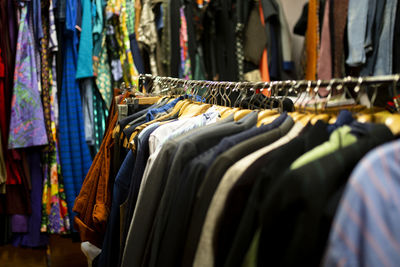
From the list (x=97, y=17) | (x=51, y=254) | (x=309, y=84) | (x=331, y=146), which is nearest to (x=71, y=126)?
(x=97, y=17)

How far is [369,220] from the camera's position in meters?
0.31

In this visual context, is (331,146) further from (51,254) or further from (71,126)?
(51,254)

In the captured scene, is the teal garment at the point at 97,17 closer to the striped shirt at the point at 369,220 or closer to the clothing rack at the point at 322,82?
the clothing rack at the point at 322,82

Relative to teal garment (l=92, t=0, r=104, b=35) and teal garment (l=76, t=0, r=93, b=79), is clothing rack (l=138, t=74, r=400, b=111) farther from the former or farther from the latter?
teal garment (l=92, t=0, r=104, b=35)

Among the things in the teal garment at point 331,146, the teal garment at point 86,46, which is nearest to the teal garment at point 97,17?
the teal garment at point 86,46

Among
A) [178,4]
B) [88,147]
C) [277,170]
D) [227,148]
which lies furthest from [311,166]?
[178,4]

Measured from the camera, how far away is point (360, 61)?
1486 millimetres

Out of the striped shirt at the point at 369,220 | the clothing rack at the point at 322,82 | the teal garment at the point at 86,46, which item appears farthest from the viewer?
the teal garment at the point at 86,46

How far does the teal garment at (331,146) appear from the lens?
400mm

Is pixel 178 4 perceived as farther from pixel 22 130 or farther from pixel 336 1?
Answer: pixel 22 130

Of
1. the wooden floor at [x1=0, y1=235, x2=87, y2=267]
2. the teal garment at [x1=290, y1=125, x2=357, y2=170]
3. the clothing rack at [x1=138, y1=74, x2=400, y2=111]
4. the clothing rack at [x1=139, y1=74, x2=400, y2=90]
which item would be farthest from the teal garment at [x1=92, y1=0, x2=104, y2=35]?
the teal garment at [x1=290, y1=125, x2=357, y2=170]

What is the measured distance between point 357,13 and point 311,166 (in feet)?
4.56

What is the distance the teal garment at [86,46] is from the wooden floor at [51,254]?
86 centimetres

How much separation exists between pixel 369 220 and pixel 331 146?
133mm
